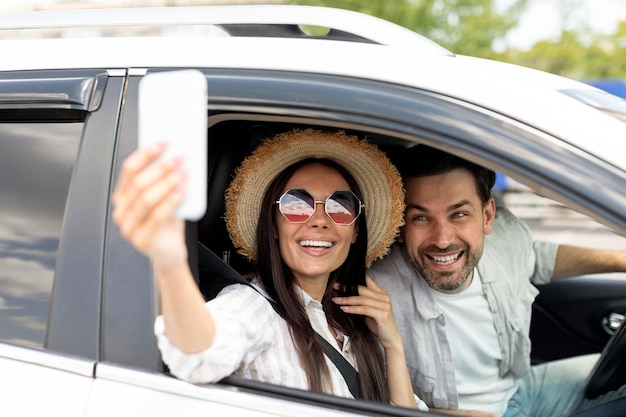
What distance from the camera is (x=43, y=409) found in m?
1.53

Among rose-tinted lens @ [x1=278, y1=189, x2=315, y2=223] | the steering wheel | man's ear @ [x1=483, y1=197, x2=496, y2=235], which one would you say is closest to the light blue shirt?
man's ear @ [x1=483, y1=197, x2=496, y2=235]

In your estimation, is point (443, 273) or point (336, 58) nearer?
point (336, 58)

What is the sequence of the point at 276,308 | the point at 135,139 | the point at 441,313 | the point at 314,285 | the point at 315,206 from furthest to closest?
1. the point at 441,313
2. the point at 314,285
3. the point at 315,206
4. the point at 276,308
5. the point at 135,139

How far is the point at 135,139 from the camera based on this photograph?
1.60 metres

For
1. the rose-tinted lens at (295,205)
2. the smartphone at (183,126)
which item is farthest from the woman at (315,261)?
the smartphone at (183,126)

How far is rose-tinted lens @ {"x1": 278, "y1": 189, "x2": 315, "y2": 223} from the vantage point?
2.11m

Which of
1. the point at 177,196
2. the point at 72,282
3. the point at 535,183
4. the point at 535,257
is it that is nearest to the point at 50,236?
the point at 72,282

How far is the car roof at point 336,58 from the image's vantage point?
1488 millimetres

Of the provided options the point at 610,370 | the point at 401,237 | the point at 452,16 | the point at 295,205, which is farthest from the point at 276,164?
the point at 452,16

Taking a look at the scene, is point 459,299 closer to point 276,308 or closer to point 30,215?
point 276,308

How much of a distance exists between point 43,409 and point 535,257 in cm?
210

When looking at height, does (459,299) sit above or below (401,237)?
below

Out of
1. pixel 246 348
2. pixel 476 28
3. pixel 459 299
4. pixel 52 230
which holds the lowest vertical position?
pixel 246 348

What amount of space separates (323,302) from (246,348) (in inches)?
24.5
